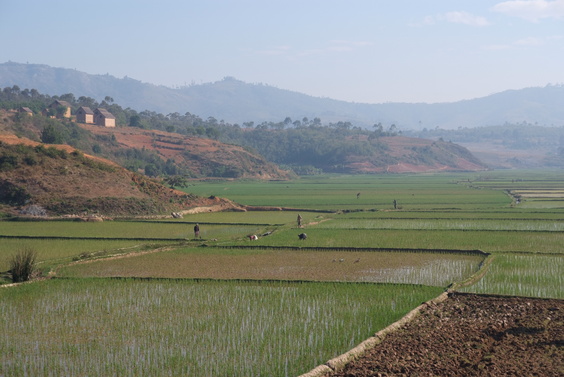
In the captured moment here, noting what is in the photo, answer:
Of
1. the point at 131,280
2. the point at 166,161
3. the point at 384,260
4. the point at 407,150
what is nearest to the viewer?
the point at 131,280

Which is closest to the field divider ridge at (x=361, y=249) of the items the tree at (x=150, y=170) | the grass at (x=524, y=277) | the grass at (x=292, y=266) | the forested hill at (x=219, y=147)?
the grass at (x=292, y=266)

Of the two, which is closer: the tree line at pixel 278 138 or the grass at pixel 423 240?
the grass at pixel 423 240

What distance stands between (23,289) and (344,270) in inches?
312

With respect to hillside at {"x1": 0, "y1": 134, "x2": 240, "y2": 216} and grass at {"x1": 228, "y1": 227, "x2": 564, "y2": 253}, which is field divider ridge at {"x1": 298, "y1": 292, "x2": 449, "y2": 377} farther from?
hillside at {"x1": 0, "y1": 134, "x2": 240, "y2": 216}

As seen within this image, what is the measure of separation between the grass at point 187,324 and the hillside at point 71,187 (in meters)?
16.5

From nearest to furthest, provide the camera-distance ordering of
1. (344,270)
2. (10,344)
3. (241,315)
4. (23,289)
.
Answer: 1. (10,344)
2. (241,315)
3. (23,289)
4. (344,270)

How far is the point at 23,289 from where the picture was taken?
1508 centimetres

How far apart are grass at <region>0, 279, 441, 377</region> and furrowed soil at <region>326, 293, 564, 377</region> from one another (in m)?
0.69

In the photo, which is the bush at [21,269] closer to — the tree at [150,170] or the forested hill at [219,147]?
the forested hill at [219,147]

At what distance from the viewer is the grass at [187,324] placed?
9.88 meters

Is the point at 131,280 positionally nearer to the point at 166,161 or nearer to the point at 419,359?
the point at 419,359

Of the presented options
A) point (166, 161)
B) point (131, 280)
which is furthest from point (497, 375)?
point (166, 161)

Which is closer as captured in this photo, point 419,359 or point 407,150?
point 419,359

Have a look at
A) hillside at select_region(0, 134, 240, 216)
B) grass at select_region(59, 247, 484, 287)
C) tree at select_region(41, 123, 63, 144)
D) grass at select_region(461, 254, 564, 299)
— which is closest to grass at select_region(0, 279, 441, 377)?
grass at select_region(59, 247, 484, 287)
